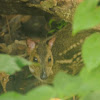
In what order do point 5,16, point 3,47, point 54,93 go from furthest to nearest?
point 5,16, point 3,47, point 54,93

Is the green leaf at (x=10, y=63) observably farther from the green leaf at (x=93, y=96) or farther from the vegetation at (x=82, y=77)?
the green leaf at (x=93, y=96)

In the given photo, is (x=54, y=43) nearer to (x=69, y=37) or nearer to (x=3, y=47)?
(x=69, y=37)

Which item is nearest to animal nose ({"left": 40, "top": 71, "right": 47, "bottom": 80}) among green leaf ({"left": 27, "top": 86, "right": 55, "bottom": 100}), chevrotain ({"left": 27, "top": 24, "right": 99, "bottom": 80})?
chevrotain ({"left": 27, "top": 24, "right": 99, "bottom": 80})

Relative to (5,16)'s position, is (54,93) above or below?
above

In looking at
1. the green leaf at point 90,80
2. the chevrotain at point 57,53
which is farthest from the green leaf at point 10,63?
the chevrotain at point 57,53

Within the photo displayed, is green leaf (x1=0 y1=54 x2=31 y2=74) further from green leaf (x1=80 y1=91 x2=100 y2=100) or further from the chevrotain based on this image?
the chevrotain

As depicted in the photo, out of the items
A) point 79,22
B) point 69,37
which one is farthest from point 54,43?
point 79,22

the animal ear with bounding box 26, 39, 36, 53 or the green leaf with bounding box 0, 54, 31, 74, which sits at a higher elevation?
the green leaf with bounding box 0, 54, 31, 74
